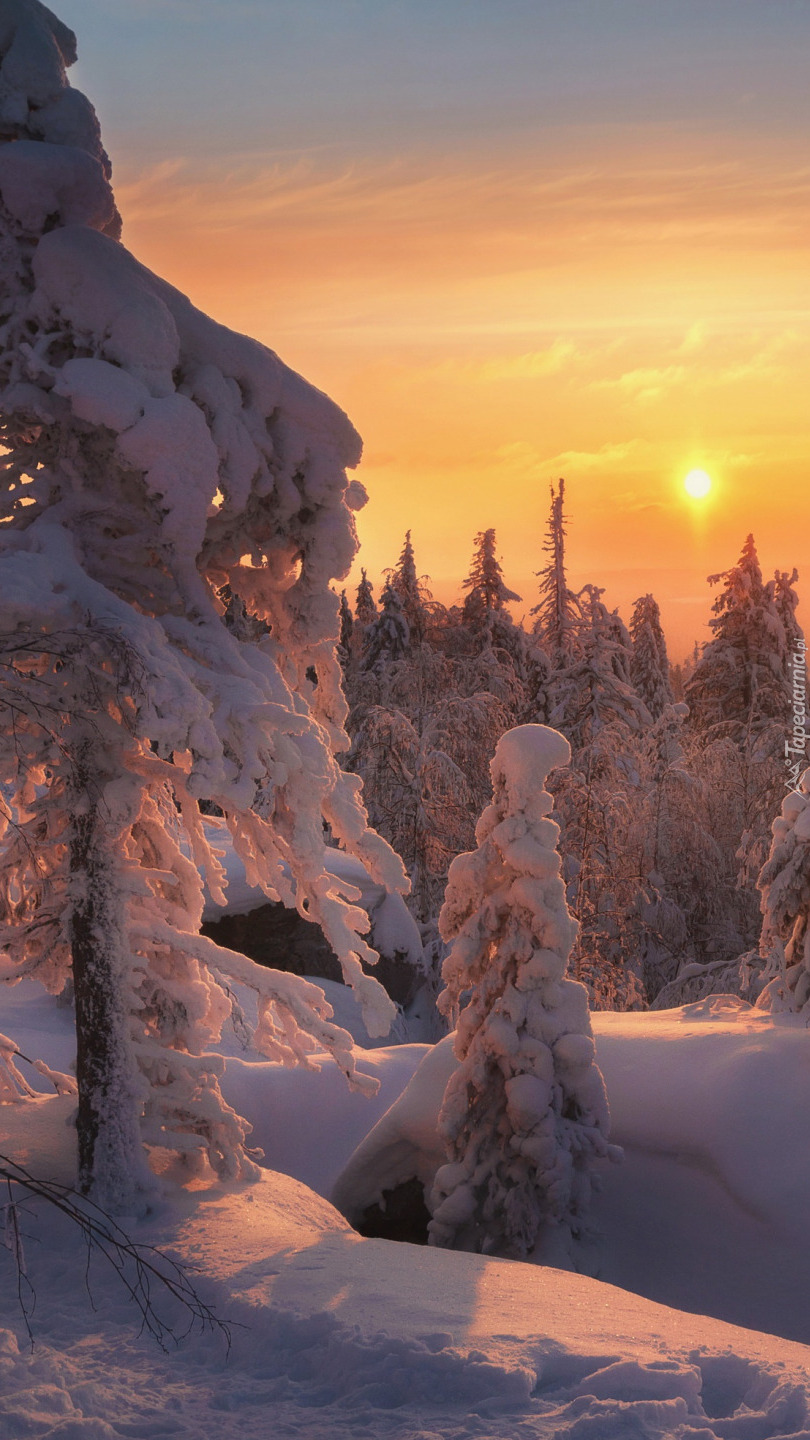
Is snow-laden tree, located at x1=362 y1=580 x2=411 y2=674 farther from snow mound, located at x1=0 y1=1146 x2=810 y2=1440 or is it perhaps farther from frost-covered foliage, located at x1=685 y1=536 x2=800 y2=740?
snow mound, located at x1=0 y1=1146 x2=810 y2=1440

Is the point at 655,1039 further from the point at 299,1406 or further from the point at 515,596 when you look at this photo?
the point at 515,596

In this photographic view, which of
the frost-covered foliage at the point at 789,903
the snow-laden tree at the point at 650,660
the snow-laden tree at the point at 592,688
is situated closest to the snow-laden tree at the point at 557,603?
the snow-laden tree at the point at 592,688

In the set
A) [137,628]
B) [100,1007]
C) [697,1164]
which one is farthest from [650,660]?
[137,628]

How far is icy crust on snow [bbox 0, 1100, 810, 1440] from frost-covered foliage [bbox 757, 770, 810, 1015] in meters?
4.31

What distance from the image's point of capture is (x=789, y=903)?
10.3 meters

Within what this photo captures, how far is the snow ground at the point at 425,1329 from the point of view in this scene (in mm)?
4613

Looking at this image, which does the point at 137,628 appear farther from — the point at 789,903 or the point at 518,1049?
the point at 789,903

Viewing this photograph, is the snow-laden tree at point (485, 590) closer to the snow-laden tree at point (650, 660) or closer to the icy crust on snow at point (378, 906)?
the snow-laden tree at point (650, 660)

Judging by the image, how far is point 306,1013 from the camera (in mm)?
7438

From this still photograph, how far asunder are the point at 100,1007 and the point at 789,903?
21.5 feet

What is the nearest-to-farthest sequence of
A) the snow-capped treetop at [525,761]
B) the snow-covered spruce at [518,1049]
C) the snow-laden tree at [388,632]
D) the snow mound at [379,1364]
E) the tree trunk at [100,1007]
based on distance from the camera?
the snow mound at [379,1364] < the tree trunk at [100,1007] < the snow-covered spruce at [518,1049] < the snow-capped treetop at [525,761] < the snow-laden tree at [388,632]

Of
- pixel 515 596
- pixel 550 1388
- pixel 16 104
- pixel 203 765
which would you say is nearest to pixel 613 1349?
pixel 550 1388

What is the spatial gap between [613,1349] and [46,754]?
15.6ft

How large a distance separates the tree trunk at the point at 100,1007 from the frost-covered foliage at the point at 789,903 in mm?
5986
